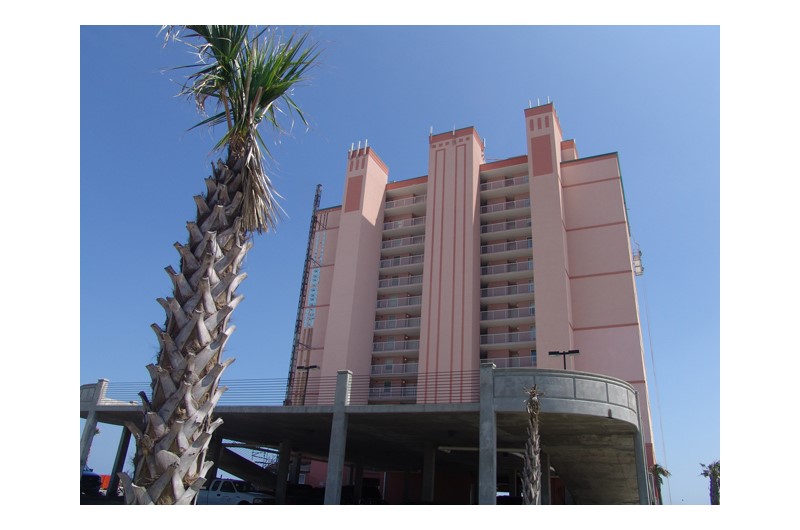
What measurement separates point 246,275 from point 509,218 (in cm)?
3980

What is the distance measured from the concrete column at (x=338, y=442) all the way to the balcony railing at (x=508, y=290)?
21937 millimetres

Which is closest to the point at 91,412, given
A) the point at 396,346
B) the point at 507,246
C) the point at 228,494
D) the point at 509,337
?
the point at 228,494

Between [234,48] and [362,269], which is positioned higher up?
[362,269]

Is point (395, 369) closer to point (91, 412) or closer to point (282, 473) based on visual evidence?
point (282, 473)

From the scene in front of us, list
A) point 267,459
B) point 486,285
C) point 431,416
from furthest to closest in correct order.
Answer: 1. point 486,285
2. point 267,459
3. point 431,416

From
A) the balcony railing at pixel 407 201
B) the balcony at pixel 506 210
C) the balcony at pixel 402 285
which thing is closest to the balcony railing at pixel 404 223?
the balcony railing at pixel 407 201

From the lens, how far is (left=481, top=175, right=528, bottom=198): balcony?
4250cm

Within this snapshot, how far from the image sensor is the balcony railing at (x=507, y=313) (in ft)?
127

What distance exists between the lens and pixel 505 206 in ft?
142

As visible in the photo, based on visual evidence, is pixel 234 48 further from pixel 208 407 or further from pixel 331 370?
pixel 331 370

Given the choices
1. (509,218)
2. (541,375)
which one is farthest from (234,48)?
(509,218)

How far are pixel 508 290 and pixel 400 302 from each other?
881 centimetres

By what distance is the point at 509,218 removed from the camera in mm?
43125

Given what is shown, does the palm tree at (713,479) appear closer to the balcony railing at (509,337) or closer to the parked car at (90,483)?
the balcony railing at (509,337)
